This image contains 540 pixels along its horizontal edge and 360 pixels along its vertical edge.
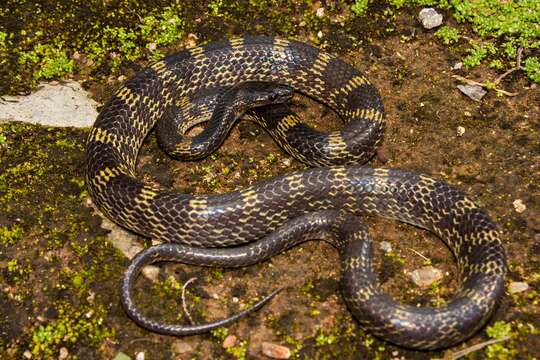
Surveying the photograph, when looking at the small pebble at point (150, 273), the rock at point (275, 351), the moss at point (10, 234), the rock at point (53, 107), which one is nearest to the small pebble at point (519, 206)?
the rock at point (275, 351)

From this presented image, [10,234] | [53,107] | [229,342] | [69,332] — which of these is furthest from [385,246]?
[53,107]

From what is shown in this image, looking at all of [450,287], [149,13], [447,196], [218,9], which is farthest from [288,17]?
[450,287]

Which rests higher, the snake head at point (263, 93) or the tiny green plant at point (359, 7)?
the tiny green plant at point (359, 7)

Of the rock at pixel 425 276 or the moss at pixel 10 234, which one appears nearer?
the rock at pixel 425 276

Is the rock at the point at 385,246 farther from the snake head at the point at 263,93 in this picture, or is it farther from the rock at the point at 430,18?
the rock at the point at 430,18

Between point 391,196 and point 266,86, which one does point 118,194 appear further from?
point 391,196

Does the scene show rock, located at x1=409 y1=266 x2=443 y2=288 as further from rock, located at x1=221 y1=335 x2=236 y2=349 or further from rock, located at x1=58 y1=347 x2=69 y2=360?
rock, located at x1=58 y1=347 x2=69 y2=360
